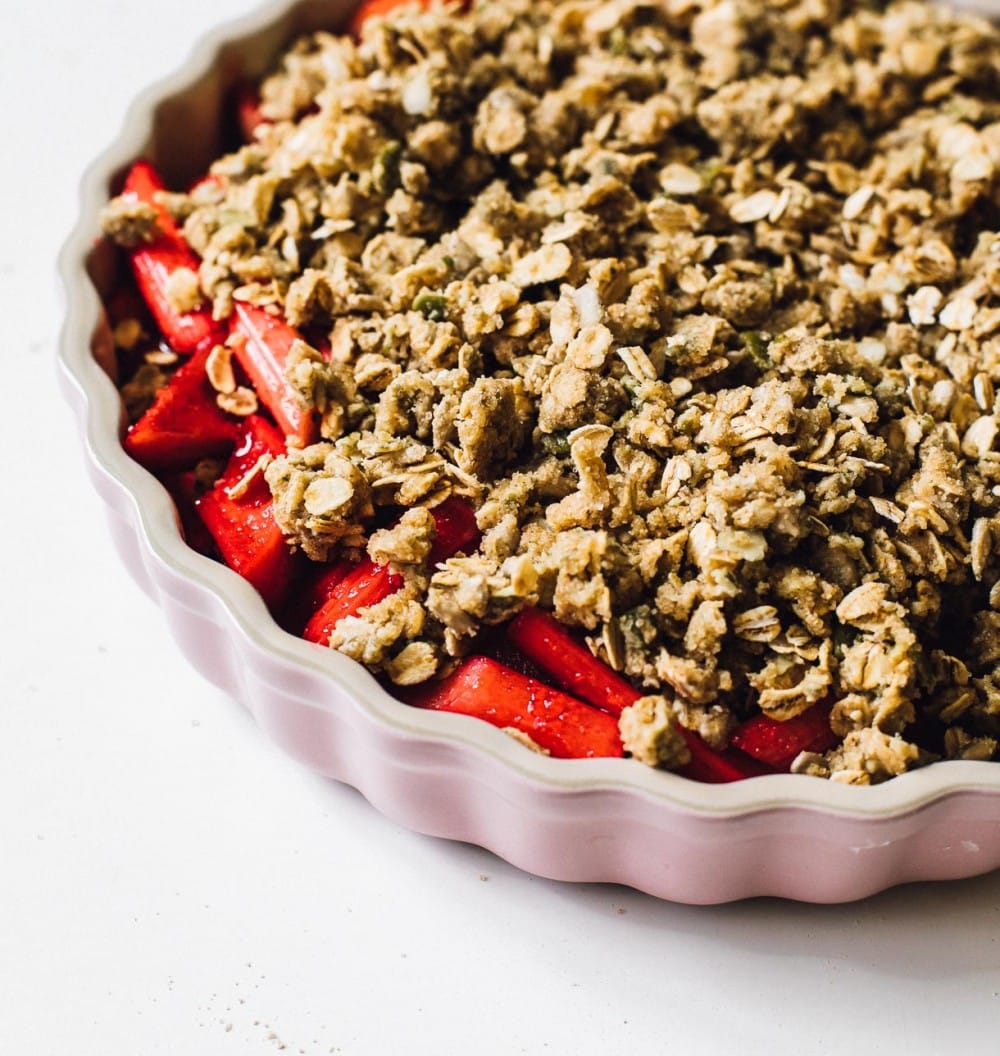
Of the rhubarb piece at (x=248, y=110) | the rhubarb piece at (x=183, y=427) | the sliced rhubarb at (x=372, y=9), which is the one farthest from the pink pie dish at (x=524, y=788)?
the sliced rhubarb at (x=372, y=9)

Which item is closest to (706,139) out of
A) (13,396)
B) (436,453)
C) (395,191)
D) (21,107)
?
(395,191)

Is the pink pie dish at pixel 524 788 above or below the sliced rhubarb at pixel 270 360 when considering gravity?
below

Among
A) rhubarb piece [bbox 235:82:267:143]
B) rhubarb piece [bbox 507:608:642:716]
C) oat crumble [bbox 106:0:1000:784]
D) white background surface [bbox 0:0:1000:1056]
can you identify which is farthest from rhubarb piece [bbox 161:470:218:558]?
rhubarb piece [bbox 235:82:267:143]

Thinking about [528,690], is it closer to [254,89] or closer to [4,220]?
[254,89]

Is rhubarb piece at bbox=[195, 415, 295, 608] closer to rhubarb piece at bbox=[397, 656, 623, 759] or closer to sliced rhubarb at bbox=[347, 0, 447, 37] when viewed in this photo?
rhubarb piece at bbox=[397, 656, 623, 759]

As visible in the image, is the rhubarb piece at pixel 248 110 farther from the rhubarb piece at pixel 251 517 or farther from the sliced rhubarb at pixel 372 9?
the rhubarb piece at pixel 251 517

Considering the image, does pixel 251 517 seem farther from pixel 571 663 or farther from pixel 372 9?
pixel 372 9

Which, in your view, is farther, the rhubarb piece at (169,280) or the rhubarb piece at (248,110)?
the rhubarb piece at (248,110)
